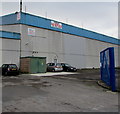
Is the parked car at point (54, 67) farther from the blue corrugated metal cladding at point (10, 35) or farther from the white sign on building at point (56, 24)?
the white sign on building at point (56, 24)

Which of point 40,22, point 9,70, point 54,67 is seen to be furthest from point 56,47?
point 9,70

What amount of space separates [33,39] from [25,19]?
126 inches

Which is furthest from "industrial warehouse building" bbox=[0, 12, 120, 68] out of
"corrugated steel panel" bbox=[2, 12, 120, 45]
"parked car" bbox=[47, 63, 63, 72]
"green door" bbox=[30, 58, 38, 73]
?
"green door" bbox=[30, 58, 38, 73]

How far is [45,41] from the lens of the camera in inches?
1029

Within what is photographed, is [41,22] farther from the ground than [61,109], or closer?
farther from the ground

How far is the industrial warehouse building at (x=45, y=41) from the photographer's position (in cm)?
2177

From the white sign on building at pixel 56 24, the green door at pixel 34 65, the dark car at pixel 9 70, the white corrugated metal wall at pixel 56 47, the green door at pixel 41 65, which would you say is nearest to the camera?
the dark car at pixel 9 70

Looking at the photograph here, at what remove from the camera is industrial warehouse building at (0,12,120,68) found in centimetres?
2177

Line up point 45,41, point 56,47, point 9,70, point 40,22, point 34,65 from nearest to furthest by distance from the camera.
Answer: point 9,70 < point 34,65 < point 40,22 < point 45,41 < point 56,47

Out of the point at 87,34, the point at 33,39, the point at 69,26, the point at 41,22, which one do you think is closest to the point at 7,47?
the point at 33,39

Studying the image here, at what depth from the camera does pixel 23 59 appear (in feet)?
70.1

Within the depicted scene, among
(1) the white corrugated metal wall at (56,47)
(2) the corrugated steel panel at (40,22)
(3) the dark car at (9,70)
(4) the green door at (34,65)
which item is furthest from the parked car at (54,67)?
(3) the dark car at (9,70)

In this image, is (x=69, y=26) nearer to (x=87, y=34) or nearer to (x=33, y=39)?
(x=87, y=34)

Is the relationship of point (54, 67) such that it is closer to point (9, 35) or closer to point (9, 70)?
point (9, 35)
